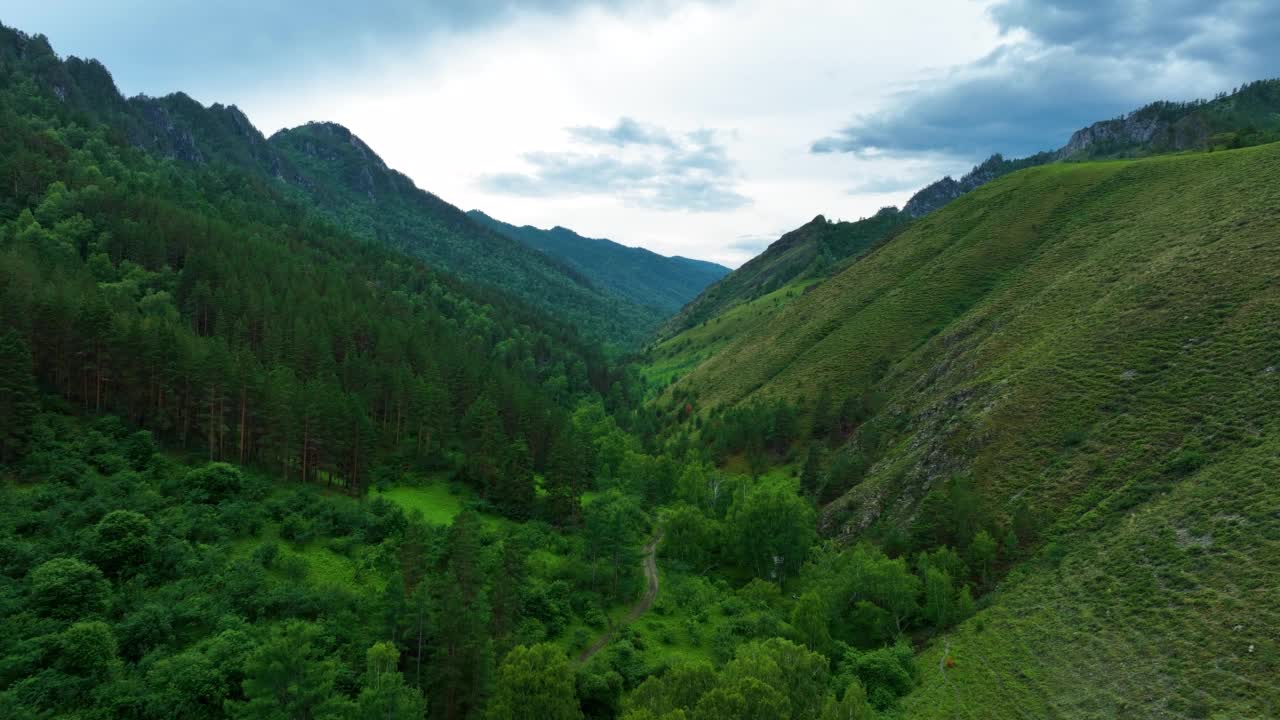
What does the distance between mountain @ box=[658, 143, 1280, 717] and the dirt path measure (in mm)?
23943

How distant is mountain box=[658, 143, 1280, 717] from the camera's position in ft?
139

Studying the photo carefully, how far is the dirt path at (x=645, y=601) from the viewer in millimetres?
48688

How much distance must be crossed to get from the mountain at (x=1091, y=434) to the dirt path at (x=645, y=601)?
23.9 metres

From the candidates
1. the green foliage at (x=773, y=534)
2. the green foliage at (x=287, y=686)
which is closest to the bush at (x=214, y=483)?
the green foliage at (x=287, y=686)

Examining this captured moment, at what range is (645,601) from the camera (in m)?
60.2

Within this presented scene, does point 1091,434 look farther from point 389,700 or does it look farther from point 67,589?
point 67,589

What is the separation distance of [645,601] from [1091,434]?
50.4 m

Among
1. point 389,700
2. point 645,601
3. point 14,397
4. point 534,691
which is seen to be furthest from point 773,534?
point 14,397

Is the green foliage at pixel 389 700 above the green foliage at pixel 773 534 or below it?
above

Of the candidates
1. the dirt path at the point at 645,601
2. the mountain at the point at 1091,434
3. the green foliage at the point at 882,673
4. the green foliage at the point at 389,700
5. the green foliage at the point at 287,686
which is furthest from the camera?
the dirt path at the point at 645,601

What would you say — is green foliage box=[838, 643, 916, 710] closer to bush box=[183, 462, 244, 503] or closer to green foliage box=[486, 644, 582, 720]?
green foliage box=[486, 644, 582, 720]

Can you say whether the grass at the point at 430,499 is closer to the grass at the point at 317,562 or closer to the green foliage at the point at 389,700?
the grass at the point at 317,562

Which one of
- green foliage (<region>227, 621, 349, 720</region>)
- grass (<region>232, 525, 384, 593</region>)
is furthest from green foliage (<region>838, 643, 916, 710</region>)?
grass (<region>232, 525, 384, 593</region>)

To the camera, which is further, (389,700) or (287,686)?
(389,700)
